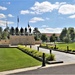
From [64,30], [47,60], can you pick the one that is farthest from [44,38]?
[47,60]

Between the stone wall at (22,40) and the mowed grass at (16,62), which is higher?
the stone wall at (22,40)

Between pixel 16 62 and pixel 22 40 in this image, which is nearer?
pixel 16 62

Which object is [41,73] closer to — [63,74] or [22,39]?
[63,74]

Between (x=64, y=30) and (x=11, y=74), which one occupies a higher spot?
(x=64, y=30)

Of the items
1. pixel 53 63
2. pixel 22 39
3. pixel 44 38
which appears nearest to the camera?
pixel 53 63

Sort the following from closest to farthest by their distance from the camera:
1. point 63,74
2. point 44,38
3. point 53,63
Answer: point 63,74, point 53,63, point 44,38

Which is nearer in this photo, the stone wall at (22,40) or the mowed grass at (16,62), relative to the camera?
the mowed grass at (16,62)

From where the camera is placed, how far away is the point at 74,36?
12625 cm

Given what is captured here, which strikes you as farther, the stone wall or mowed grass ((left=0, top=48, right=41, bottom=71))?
the stone wall

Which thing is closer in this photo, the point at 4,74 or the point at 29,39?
the point at 4,74

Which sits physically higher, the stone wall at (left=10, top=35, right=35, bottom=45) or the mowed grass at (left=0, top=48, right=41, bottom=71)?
the stone wall at (left=10, top=35, right=35, bottom=45)

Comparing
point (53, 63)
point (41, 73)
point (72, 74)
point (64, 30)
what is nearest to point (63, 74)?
point (72, 74)

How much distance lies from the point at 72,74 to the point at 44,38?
A: 337 feet

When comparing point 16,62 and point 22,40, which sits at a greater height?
point 22,40
